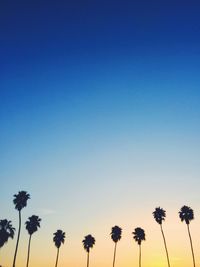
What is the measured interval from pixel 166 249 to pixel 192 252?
8.14 meters

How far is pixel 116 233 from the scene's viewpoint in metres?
89.9

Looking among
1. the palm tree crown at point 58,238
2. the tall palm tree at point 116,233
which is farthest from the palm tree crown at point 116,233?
the palm tree crown at point 58,238

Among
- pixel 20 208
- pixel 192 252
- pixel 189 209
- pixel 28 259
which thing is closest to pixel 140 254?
pixel 192 252

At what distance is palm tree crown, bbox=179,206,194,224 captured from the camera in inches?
3223

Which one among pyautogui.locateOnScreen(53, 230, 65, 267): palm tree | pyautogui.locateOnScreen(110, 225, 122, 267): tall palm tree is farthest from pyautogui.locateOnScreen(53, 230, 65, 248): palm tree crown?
pyautogui.locateOnScreen(110, 225, 122, 267): tall palm tree

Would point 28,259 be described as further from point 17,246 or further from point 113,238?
point 113,238

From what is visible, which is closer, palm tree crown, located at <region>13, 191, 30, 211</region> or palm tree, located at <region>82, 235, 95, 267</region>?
palm tree crown, located at <region>13, 191, 30, 211</region>

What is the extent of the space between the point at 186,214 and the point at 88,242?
2734cm

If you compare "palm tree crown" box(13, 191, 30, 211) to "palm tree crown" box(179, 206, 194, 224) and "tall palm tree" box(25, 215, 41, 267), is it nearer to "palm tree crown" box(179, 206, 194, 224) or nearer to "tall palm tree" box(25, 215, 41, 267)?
"tall palm tree" box(25, 215, 41, 267)

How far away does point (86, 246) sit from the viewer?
284ft

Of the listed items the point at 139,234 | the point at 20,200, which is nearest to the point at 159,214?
the point at 139,234

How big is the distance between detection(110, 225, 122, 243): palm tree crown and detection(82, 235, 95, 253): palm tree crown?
6.19m

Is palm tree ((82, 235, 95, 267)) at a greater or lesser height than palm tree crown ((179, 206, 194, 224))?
lesser

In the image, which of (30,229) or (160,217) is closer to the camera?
(30,229)
